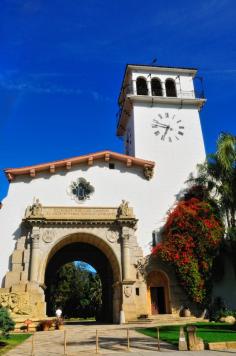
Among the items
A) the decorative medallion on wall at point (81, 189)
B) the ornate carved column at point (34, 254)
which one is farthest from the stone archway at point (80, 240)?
the decorative medallion on wall at point (81, 189)

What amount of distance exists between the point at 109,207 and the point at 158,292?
22.3 feet

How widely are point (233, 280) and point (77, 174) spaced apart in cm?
1336

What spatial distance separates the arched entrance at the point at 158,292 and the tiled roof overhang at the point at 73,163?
8.11m

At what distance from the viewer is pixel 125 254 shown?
78.2ft

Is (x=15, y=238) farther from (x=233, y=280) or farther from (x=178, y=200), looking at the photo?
(x=233, y=280)

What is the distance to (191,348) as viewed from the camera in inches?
444

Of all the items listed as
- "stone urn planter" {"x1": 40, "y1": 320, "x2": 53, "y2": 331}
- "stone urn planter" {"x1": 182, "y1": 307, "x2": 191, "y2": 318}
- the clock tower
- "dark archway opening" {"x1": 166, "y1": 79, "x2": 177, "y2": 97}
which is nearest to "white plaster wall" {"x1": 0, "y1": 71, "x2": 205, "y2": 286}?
the clock tower

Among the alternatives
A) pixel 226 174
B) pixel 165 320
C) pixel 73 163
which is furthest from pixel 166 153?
pixel 165 320

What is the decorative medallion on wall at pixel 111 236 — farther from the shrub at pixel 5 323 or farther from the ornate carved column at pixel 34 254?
the shrub at pixel 5 323

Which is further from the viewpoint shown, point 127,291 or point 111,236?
point 111,236

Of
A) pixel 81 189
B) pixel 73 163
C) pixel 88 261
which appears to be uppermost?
pixel 73 163

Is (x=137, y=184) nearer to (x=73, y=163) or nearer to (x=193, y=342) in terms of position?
(x=73, y=163)

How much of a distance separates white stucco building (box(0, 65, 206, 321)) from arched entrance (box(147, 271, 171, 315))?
0.23ft

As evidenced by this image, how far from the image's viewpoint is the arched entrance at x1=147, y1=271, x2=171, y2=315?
24391 millimetres
